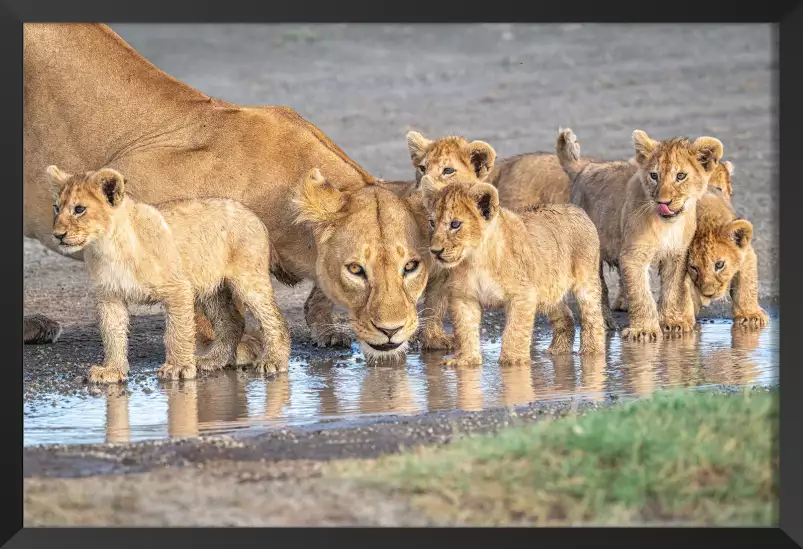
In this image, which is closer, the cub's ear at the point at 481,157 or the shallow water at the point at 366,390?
the shallow water at the point at 366,390

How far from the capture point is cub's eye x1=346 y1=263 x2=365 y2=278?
9305 millimetres

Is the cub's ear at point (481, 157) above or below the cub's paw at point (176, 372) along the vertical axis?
above

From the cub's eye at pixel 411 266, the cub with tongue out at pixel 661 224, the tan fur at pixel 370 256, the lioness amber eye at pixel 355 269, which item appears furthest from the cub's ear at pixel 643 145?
the lioness amber eye at pixel 355 269

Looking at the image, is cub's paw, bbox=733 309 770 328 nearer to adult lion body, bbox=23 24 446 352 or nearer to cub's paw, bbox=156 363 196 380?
adult lion body, bbox=23 24 446 352

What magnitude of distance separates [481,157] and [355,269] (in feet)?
6.08

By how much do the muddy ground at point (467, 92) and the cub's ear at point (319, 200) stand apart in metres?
1.34

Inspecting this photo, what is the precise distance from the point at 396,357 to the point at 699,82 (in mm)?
11461

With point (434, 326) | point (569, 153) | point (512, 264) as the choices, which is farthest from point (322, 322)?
point (569, 153)

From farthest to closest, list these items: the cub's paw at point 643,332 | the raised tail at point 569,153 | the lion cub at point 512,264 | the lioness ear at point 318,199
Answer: the raised tail at point 569,153 → the cub's paw at point 643,332 → the lioness ear at point 318,199 → the lion cub at point 512,264

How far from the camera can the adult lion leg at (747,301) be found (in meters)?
11.2

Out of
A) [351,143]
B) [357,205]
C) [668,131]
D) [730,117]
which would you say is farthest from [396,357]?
[730,117]
